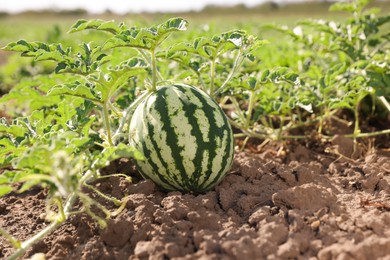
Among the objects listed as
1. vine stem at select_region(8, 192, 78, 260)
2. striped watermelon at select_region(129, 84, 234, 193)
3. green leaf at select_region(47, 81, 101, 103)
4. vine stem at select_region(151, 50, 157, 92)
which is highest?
vine stem at select_region(151, 50, 157, 92)

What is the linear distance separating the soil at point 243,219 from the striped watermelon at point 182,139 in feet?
0.29

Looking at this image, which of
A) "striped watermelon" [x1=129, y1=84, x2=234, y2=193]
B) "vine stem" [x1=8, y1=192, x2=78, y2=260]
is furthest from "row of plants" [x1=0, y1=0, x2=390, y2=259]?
"striped watermelon" [x1=129, y1=84, x2=234, y2=193]

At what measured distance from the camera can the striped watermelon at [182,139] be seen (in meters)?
2.35

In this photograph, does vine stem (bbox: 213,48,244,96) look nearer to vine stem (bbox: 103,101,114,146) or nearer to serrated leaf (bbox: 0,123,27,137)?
vine stem (bbox: 103,101,114,146)

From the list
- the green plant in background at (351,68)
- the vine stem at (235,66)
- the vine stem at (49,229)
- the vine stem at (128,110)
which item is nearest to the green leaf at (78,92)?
the vine stem at (128,110)

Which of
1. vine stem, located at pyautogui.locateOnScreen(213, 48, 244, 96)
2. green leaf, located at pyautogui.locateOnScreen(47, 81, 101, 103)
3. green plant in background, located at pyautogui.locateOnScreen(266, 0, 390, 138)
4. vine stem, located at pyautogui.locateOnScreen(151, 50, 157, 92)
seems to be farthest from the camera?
green plant in background, located at pyautogui.locateOnScreen(266, 0, 390, 138)

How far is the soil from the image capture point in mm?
1892

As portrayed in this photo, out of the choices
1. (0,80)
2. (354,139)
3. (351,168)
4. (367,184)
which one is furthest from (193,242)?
(0,80)

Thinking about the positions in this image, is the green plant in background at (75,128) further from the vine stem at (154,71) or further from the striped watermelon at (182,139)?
the striped watermelon at (182,139)

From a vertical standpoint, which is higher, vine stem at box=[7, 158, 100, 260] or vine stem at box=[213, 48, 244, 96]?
vine stem at box=[213, 48, 244, 96]

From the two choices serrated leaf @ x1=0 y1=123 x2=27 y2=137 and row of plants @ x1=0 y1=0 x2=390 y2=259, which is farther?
serrated leaf @ x1=0 y1=123 x2=27 y2=137

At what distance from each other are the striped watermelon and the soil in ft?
0.29

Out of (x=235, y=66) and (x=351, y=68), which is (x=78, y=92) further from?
(x=351, y=68)

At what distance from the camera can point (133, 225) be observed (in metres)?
2.15
